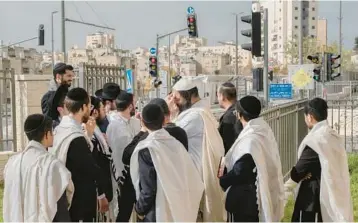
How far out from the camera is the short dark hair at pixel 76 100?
4746 mm

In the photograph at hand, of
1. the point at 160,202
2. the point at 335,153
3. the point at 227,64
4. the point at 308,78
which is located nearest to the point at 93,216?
the point at 160,202

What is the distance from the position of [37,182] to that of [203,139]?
6.74 feet

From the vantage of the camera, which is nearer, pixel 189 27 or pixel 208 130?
pixel 208 130

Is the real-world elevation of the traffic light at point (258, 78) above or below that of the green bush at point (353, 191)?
above

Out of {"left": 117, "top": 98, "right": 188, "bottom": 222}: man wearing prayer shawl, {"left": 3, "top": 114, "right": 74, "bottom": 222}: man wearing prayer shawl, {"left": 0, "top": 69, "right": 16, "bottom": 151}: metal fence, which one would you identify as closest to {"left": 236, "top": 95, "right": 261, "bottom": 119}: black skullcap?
{"left": 117, "top": 98, "right": 188, "bottom": 222}: man wearing prayer shawl

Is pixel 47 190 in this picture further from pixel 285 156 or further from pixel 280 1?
pixel 280 1

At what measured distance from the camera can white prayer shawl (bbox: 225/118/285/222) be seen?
482 cm

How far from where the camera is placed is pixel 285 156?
9.34 metres

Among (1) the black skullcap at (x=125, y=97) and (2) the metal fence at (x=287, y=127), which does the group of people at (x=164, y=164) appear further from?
(2) the metal fence at (x=287, y=127)

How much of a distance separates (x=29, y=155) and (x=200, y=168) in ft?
7.02

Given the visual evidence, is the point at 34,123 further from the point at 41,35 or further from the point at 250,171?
the point at 41,35

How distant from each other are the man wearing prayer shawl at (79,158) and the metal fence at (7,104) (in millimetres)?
5625

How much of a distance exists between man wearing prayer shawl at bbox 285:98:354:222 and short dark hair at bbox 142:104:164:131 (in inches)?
55.5

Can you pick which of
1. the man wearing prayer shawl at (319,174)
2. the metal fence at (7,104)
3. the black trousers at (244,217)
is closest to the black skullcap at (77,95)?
the black trousers at (244,217)
